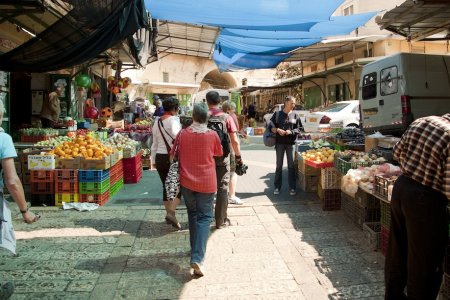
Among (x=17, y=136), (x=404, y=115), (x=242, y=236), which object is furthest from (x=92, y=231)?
(x=404, y=115)

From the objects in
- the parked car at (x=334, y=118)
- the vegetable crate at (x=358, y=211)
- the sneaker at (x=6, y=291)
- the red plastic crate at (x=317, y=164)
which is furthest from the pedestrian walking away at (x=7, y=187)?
the parked car at (x=334, y=118)

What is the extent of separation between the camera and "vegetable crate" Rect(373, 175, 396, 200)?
4.01 meters

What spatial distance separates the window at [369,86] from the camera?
1049 cm

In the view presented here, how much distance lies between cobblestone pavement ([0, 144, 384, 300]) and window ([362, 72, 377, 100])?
17.8 ft

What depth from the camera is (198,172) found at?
4094 millimetres

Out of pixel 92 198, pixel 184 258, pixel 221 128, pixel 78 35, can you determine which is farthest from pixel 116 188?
pixel 184 258

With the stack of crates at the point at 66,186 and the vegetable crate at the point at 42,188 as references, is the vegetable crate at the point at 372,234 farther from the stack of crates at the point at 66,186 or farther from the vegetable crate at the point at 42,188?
the vegetable crate at the point at 42,188

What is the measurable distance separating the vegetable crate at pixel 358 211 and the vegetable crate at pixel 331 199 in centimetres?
28

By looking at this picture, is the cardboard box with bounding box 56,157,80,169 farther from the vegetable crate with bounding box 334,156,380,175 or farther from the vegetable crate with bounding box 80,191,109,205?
the vegetable crate with bounding box 334,156,380,175

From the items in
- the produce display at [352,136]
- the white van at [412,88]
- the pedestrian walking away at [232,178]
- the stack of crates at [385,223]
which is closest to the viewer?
the stack of crates at [385,223]

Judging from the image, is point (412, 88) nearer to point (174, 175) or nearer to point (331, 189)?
point (331, 189)

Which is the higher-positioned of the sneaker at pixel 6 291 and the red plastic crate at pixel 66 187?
the red plastic crate at pixel 66 187

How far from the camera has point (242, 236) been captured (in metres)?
5.20

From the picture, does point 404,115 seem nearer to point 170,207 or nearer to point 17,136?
point 170,207
